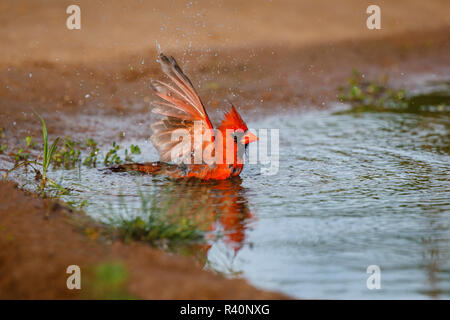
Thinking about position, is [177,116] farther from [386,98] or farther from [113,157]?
[386,98]

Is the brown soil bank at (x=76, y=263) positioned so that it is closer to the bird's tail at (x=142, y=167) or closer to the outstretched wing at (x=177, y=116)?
the outstretched wing at (x=177, y=116)

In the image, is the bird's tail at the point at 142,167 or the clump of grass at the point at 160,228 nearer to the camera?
the clump of grass at the point at 160,228

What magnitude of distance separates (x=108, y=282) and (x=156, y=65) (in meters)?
6.31

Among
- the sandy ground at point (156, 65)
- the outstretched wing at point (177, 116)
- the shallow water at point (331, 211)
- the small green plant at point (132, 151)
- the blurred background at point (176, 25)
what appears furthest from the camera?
the blurred background at point (176, 25)

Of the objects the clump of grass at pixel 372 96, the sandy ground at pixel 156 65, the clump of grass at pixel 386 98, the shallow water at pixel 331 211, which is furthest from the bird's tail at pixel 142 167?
the clump of grass at pixel 372 96

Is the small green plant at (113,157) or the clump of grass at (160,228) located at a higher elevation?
the small green plant at (113,157)

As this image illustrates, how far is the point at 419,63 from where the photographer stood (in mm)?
11898

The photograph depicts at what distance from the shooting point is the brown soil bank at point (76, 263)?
126 inches

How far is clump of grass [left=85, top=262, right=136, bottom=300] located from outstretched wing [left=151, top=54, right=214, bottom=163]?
6.24 feet

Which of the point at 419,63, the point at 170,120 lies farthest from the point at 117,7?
the point at 170,120

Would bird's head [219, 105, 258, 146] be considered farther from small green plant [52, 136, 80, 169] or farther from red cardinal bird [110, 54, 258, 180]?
small green plant [52, 136, 80, 169]

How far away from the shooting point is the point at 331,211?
4566 mm

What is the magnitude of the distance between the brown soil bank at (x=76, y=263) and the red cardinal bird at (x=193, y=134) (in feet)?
4.49
